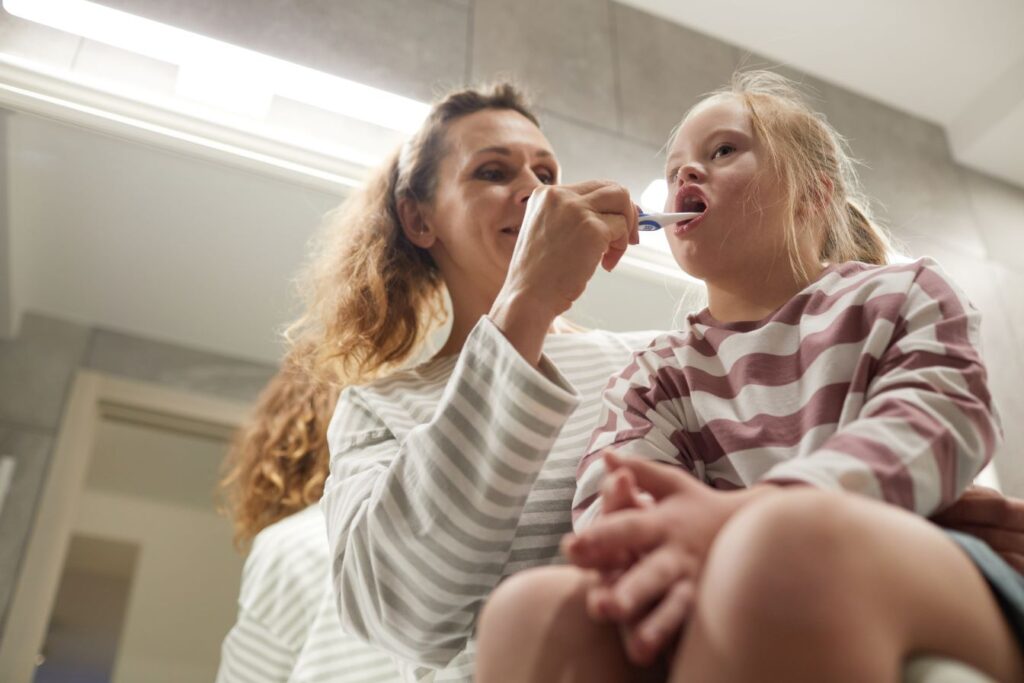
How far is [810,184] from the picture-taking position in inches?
31.2

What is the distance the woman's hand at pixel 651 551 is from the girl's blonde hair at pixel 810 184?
0.39 meters

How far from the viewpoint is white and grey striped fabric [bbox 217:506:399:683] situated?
812mm

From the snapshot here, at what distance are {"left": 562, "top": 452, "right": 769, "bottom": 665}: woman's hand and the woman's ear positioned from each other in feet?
2.17

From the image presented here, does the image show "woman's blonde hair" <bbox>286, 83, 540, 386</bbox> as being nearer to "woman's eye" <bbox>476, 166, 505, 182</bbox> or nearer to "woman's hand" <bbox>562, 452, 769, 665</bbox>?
"woman's eye" <bbox>476, 166, 505, 182</bbox>

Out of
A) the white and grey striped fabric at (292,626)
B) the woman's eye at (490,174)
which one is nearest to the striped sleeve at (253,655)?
the white and grey striped fabric at (292,626)

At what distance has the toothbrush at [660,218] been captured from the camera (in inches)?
28.0

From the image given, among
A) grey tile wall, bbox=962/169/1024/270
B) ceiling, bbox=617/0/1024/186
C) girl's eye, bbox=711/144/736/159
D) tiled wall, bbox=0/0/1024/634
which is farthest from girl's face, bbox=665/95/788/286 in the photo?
grey tile wall, bbox=962/169/1024/270

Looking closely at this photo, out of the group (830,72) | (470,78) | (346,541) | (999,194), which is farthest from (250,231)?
(999,194)

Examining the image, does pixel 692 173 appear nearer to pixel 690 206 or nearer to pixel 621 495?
pixel 690 206

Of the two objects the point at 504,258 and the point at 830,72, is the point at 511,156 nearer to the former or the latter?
the point at 504,258

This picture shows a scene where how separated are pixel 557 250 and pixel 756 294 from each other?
0.65 ft

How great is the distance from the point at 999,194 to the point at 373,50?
117 cm

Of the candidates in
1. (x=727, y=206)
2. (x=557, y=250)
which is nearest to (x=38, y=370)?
(x=557, y=250)

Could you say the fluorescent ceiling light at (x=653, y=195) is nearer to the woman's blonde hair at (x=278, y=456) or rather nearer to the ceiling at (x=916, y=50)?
the ceiling at (x=916, y=50)
